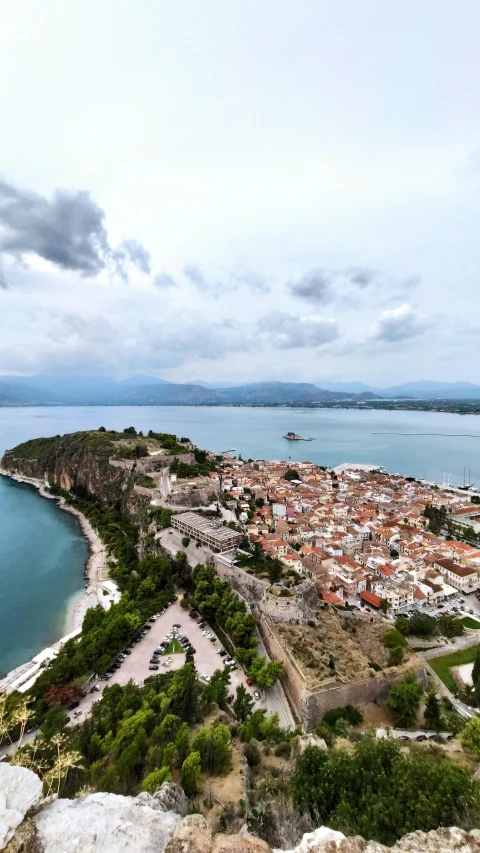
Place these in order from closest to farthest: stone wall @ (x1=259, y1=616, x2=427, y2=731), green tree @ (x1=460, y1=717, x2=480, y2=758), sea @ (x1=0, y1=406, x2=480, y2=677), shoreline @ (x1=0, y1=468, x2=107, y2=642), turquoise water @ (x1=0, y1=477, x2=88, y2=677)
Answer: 1. green tree @ (x1=460, y1=717, x2=480, y2=758)
2. stone wall @ (x1=259, y1=616, x2=427, y2=731)
3. turquoise water @ (x1=0, y1=477, x2=88, y2=677)
4. shoreline @ (x1=0, y1=468, x2=107, y2=642)
5. sea @ (x1=0, y1=406, x2=480, y2=677)

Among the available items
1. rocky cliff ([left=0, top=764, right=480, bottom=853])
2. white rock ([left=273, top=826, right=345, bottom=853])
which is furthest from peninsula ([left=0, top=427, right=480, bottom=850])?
white rock ([left=273, top=826, right=345, bottom=853])

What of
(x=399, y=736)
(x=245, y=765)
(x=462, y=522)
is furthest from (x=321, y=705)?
(x=462, y=522)

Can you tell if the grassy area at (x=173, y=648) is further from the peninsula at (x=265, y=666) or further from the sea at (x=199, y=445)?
the sea at (x=199, y=445)

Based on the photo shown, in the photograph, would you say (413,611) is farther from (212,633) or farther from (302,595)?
(212,633)

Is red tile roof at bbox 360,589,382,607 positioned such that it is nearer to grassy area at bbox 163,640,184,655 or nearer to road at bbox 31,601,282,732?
road at bbox 31,601,282,732

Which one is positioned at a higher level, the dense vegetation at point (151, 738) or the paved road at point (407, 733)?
the dense vegetation at point (151, 738)

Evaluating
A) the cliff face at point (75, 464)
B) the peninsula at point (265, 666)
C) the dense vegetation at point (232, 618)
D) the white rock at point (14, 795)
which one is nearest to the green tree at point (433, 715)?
the peninsula at point (265, 666)
